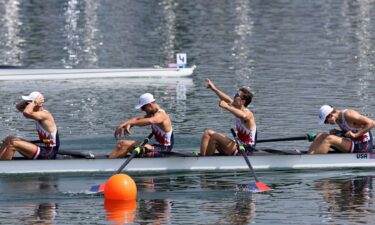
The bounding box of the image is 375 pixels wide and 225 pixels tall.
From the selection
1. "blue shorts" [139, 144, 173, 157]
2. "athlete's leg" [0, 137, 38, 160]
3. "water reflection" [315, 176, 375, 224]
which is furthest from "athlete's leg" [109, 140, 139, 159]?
"water reflection" [315, 176, 375, 224]

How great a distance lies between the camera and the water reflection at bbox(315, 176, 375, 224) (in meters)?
24.8

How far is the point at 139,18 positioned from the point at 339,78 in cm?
3322

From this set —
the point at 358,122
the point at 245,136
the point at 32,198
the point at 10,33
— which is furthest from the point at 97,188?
the point at 10,33

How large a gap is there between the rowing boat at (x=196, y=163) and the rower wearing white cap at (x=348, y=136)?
19 cm

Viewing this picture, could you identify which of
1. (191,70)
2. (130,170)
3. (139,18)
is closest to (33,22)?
(139,18)

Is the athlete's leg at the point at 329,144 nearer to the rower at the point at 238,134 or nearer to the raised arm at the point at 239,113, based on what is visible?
the rower at the point at 238,134

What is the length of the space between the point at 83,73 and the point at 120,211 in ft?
81.2

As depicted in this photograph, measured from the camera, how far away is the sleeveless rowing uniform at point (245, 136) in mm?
29984

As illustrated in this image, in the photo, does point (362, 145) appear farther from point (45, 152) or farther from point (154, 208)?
point (45, 152)

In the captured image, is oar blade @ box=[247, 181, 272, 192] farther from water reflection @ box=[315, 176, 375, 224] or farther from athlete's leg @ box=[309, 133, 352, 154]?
athlete's leg @ box=[309, 133, 352, 154]

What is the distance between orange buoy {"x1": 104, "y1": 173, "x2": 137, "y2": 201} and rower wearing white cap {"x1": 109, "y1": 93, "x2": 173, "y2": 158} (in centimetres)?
222

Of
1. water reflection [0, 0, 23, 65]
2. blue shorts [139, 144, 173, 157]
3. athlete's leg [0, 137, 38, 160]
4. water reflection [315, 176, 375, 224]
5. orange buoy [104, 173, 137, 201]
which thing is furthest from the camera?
water reflection [0, 0, 23, 65]

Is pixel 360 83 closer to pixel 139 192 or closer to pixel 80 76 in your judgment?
pixel 80 76

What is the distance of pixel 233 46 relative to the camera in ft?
214
